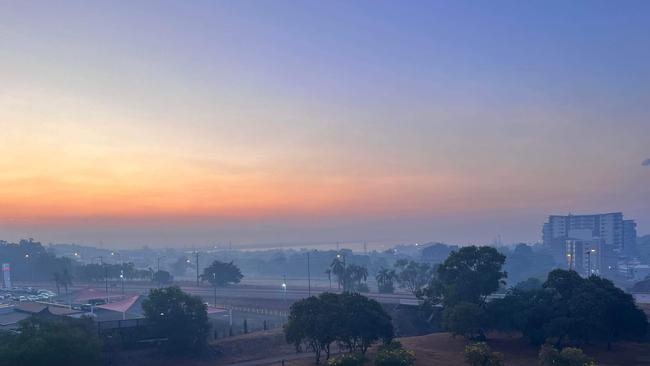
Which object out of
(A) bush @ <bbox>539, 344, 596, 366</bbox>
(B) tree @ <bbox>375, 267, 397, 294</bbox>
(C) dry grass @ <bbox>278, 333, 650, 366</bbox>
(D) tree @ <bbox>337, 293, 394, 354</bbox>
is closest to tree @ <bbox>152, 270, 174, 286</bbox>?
(B) tree @ <bbox>375, 267, 397, 294</bbox>

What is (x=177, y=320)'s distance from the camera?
64.7m

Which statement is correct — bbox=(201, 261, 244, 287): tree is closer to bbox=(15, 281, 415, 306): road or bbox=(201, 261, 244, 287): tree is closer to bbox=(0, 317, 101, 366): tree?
bbox=(15, 281, 415, 306): road

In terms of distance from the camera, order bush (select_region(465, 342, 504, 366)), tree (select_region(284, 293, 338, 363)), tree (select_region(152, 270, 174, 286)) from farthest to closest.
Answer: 1. tree (select_region(152, 270, 174, 286))
2. tree (select_region(284, 293, 338, 363))
3. bush (select_region(465, 342, 504, 366))

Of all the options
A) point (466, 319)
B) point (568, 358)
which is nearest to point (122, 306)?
point (466, 319)

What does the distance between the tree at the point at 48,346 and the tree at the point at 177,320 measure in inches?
431

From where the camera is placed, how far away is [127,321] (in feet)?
218

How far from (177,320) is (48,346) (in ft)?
60.5

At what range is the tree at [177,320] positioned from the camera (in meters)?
63.8

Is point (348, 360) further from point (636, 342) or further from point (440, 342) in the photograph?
point (636, 342)

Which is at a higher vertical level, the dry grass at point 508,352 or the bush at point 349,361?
the bush at point 349,361

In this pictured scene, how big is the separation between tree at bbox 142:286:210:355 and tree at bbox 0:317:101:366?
36.0 ft

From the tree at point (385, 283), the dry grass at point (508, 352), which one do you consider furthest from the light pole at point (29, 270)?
the dry grass at point (508, 352)

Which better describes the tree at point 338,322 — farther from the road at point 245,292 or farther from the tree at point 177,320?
the road at point 245,292

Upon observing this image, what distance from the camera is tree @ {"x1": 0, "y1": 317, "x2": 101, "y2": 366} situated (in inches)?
1836
